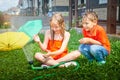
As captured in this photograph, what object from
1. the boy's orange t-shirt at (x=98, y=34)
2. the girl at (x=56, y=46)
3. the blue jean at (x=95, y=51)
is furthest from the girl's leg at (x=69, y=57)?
the boy's orange t-shirt at (x=98, y=34)

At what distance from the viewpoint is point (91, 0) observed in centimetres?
1177

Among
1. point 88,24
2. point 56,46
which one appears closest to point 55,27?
point 56,46

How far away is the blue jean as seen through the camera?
17.0 feet

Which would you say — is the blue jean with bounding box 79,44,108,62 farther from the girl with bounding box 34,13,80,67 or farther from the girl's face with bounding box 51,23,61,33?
the girl's face with bounding box 51,23,61,33

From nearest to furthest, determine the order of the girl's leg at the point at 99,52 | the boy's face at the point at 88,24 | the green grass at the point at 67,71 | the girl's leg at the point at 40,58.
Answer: the green grass at the point at 67,71 → the boy's face at the point at 88,24 → the girl's leg at the point at 99,52 → the girl's leg at the point at 40,58

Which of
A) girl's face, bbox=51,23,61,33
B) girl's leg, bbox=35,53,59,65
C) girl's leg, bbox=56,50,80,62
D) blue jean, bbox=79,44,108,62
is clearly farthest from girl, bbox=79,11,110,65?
girl's leg, bbox=35,53,59,65

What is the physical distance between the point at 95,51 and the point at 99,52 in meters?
0.06

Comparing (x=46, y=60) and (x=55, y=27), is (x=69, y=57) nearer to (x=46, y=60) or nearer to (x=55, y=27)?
(x=46, y=60)

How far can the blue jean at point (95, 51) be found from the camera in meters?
5.18

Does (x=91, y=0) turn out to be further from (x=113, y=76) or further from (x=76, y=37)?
(x=113, y=76)

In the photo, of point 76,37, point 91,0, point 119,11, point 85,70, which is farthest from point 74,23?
point 85,70

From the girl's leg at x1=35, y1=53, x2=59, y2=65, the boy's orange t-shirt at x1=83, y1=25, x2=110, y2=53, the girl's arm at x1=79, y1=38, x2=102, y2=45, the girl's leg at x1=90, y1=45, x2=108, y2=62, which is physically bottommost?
the girl's leg at x1=35, y1=53, x2=59, y2=65

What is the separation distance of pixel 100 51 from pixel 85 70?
0.43 meters

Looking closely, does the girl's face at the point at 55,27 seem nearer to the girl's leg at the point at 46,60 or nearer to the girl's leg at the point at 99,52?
the girl's leg at the point at 46,60
